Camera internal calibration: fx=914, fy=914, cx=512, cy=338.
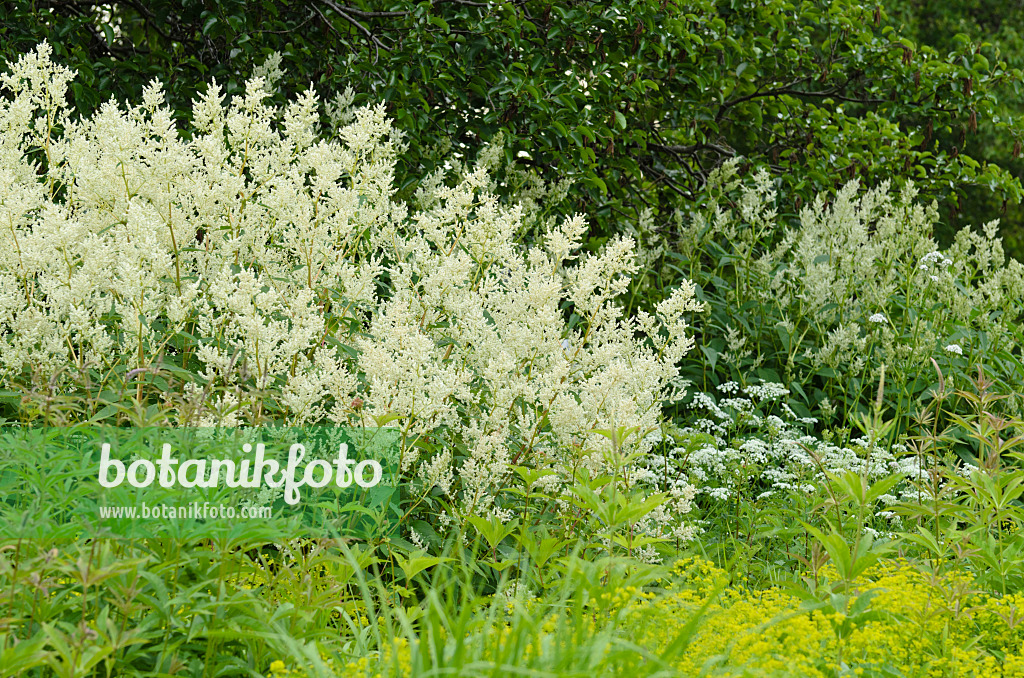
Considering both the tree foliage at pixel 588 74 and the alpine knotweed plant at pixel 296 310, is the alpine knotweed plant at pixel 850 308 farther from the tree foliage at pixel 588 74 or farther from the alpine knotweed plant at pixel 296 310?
the alpine knotweed plant at pixel 296 310

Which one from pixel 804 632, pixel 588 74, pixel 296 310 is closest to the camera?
pixel 804 632

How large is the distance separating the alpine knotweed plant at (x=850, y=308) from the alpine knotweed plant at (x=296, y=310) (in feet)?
8.11

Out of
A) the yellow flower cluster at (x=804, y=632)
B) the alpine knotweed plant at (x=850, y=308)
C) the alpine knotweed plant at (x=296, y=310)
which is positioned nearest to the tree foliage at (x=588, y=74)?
the alpine knotweed plant at (x=850, y=308)

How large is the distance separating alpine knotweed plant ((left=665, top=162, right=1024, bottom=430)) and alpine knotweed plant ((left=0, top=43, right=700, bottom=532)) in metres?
2.47

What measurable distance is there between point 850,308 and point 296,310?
181 inches

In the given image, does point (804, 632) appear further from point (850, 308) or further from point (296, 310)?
point (850, 308)

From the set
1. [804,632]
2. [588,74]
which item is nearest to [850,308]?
[588,74]

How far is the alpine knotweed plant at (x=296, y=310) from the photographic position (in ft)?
10.6

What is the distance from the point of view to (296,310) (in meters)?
3.35

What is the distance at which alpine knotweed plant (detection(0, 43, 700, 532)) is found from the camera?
3234 millimetres

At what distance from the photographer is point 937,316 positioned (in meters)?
6.66

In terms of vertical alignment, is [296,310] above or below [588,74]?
below

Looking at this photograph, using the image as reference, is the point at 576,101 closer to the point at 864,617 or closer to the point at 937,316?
the point at 937,316

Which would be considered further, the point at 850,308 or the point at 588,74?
the point at 588,74
